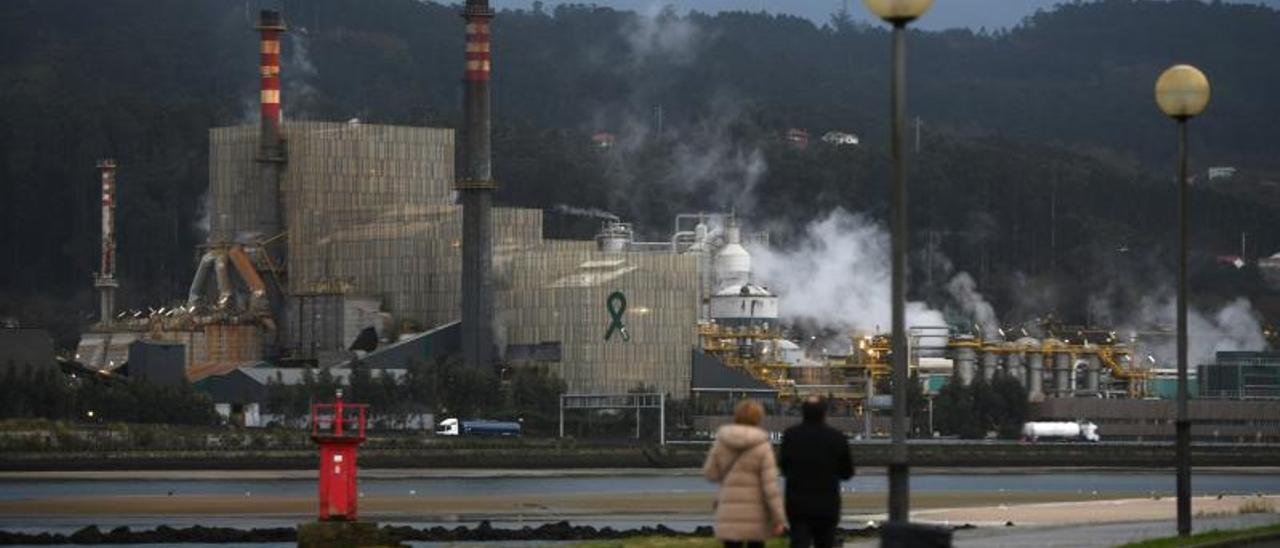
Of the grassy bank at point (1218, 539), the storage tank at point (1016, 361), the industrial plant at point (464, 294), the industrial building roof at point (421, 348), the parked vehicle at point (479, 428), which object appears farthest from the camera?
the storage tank at point (1016, 361)

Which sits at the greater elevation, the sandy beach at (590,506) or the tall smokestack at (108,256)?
the tall smokestack at (108,256)

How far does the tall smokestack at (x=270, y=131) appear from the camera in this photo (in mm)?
151875

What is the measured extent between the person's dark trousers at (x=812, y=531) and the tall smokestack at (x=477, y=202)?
109516mm

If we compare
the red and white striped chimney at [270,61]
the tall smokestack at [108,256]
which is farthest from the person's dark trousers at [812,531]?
the tall smokestack at [108,256]

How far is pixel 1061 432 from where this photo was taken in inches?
6166

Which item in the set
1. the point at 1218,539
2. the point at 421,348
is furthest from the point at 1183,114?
the point at 421,348

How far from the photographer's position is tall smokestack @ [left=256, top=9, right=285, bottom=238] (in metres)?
152

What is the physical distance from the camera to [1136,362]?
585ft

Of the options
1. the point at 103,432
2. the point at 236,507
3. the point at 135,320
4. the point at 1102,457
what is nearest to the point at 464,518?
the point at 236,507

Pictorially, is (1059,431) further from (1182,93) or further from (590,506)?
(1182,93)

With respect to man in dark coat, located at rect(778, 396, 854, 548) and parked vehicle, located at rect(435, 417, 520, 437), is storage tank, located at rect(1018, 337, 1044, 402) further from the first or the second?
man in dark coat, located at rect(778, 396, 854, 548)

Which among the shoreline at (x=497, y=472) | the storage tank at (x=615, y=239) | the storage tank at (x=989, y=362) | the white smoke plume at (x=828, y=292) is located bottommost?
the shoreline at (x=497, y=472)

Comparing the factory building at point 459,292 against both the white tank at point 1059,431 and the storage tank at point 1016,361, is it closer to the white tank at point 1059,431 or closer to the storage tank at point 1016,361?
the storage tank at point 1016,361

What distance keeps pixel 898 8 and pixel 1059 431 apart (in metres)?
127
